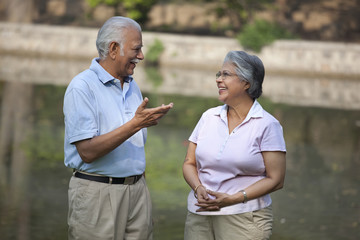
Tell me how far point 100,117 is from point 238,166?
79 centimetres

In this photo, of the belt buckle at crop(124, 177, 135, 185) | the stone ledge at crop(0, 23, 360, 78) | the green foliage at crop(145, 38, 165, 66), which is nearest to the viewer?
the belt buckle at crop(124, 177, 135, 185)

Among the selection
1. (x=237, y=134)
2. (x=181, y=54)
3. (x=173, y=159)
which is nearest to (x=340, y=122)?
(x=173, y=159)

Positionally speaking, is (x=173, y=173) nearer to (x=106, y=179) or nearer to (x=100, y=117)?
(x=106, y=179)

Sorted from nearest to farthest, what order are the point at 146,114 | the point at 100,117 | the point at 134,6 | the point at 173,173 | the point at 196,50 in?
the point at 146,114 → the point at 100,117 → the point at 173,173 → the point at 196,50 → the point at 134,6

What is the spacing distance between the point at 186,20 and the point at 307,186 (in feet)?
88.9

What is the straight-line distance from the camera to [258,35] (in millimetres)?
24422

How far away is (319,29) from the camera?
109 feet

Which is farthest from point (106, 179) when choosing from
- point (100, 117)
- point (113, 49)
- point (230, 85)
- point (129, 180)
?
point (230, 85)

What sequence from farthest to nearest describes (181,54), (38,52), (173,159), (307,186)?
(38,52) < (181,54) < (173,159) < (307,186)

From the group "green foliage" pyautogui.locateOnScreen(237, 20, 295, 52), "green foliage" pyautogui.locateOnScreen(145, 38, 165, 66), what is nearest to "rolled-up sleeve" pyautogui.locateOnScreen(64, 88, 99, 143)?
"green foliage" pyautogui.locateOnScreen(237, 20, 295, 52)

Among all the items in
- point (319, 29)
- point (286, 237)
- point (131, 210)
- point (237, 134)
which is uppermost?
point (319, 29)

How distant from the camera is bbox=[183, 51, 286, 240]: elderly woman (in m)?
3.75

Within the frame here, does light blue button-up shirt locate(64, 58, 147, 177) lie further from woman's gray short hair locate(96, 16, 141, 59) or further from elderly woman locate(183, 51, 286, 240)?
elderly woman locate(183, 51, 286, 240)

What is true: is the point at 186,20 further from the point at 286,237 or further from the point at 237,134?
the point at 237,134
